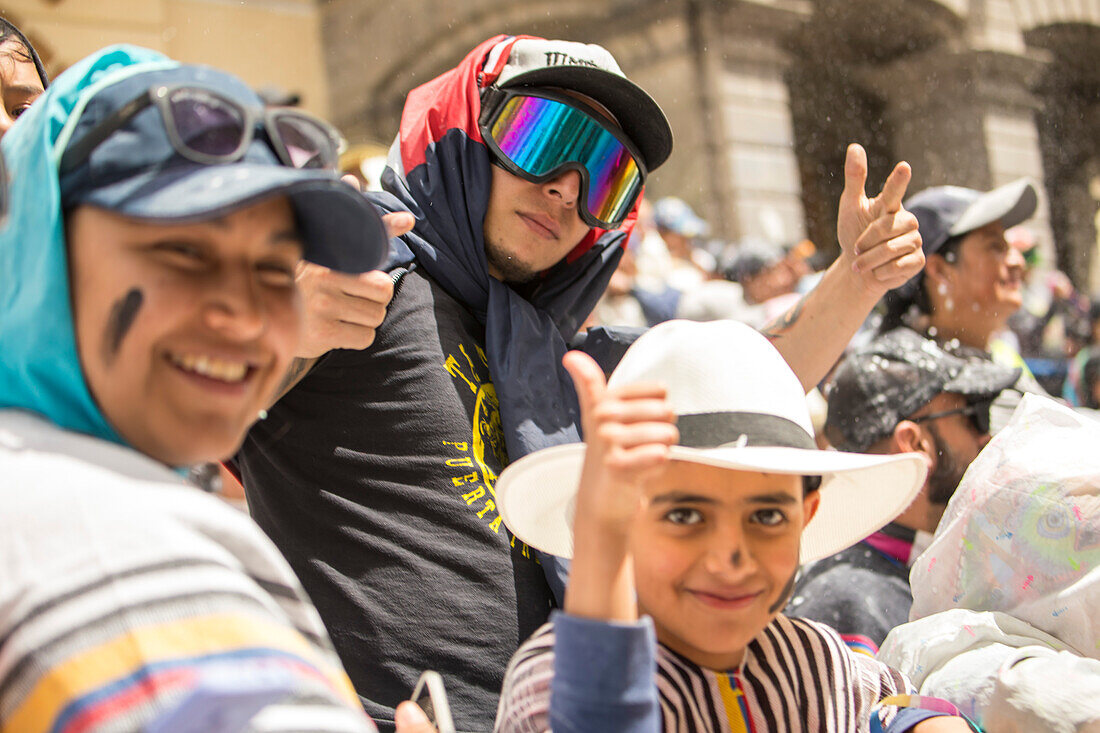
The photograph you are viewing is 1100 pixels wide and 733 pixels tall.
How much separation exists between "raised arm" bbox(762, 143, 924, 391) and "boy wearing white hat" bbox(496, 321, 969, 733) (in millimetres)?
694

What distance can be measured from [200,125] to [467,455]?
941 mm

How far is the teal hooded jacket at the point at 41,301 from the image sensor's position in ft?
3.07

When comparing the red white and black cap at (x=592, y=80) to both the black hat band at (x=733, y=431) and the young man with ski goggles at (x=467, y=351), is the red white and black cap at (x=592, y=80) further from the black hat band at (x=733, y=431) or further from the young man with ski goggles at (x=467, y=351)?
the black hat band at (x=733, y=431)

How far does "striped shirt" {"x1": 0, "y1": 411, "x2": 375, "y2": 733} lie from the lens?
0.75m

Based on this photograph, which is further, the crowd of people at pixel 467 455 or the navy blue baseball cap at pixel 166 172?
the navy blue baseball cap at pixel 166 172

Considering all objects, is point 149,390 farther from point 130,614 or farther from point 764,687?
point 764,687

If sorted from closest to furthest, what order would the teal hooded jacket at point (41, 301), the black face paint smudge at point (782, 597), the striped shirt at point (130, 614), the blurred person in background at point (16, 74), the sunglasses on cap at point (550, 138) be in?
1. the striped shirt at point (130, 614)
2. the teal hooded jacket at point (41, 301)
3. the black face paint smudge at point (782, 597)
4. the blurred person in background at point (16, 74)
5. the sunglasses on cap at point (550, 138)

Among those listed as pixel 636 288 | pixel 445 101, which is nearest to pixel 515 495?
pixel 445 101

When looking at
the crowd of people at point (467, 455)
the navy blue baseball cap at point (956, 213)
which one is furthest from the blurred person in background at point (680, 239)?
the crowd of people at point (467, 455)

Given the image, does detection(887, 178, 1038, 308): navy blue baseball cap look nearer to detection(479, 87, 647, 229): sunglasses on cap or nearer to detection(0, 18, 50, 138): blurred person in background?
detection(479, 87, 647, 229): sunglasses on cap

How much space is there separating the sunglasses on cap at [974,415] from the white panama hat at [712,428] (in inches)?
51.0

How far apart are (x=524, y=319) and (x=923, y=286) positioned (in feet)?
6.51

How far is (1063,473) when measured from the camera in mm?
1849

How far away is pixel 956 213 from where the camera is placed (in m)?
3.54
